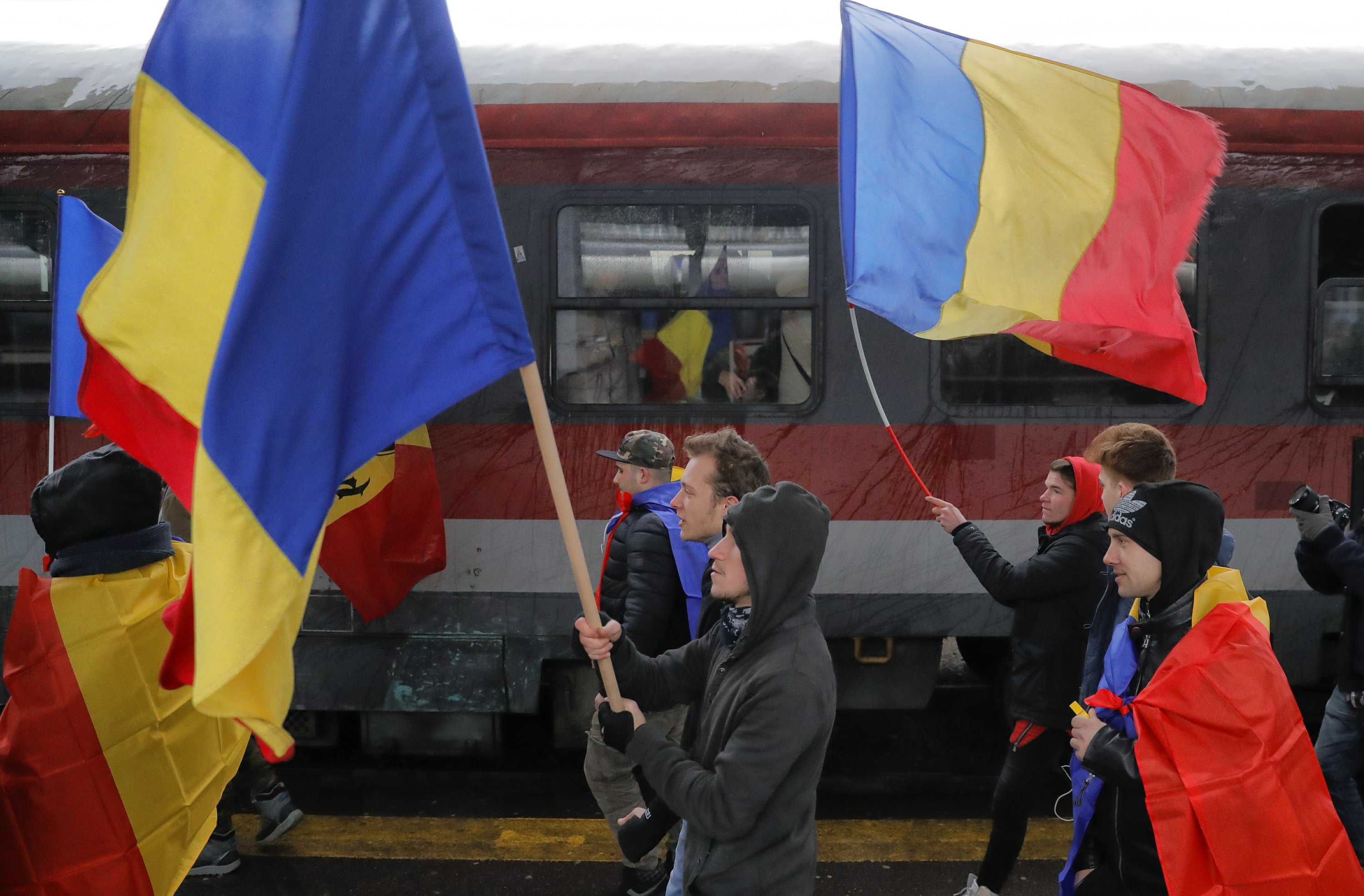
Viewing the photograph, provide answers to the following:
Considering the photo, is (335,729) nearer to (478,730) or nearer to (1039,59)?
(478,730)

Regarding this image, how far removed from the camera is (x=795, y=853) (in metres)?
2.29

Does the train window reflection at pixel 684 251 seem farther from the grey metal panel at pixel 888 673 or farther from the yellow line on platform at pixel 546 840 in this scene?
the yellow line on platform at pixel 546 840

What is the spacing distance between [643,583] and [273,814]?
204 centimetres

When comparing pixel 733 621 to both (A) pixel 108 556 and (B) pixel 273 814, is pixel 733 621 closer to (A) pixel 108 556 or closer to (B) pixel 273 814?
(A) pixel 108 556

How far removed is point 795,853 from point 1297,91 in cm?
420

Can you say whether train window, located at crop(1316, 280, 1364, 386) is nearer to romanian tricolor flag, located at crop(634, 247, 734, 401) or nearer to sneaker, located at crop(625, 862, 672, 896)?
romanian tricolor flag, located at crop(634, 247, 734, 401)

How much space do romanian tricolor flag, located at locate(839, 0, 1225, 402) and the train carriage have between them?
133cm

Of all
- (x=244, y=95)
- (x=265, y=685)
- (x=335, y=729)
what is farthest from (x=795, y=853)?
(x=335, y=729)

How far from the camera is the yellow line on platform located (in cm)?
437

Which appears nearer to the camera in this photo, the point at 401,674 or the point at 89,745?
the point at 89,745

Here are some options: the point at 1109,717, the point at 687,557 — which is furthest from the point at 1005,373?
the point at 1109,717

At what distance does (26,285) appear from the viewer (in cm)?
466

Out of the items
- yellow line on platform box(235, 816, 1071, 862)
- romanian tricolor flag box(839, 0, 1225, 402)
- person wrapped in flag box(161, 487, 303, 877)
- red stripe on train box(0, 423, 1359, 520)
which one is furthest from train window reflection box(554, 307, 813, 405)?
yellow line on platform box(235, 816, 1071, 862)

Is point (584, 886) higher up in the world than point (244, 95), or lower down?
lower down
